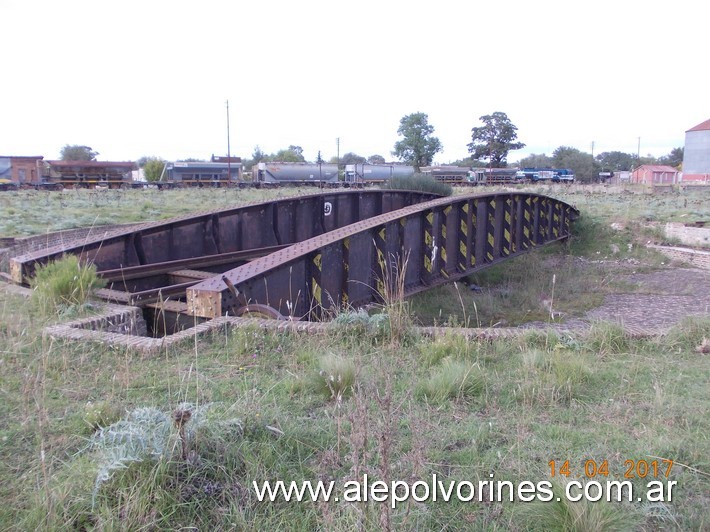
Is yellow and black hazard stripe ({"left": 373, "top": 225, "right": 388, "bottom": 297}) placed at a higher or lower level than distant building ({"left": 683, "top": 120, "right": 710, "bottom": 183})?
lower

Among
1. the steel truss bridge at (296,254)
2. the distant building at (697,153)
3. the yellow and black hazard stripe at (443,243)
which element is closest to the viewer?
the steel truss bridge at (296,254)

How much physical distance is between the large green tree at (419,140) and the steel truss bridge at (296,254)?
328ft

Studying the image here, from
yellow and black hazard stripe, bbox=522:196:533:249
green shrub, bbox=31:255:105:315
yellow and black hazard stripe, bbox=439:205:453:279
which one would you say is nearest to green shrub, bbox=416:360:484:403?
green shrub, bbox=31:255:105:315

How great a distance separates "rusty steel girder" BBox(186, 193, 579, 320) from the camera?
636cm

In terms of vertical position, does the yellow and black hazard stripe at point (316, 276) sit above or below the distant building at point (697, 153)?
below

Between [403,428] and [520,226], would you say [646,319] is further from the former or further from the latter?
[403,428]

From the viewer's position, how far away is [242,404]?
3680 millimetres

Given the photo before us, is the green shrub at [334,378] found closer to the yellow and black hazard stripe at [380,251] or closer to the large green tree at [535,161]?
the yellow and black hazard stripe at [380,251]

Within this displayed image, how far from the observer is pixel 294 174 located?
70.4 metres

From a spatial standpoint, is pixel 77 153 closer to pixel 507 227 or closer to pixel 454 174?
pixel 454 174

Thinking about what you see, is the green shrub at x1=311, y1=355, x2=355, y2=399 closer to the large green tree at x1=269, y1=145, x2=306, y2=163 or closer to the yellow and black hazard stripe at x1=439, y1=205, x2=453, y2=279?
the yellow and black hazard stripe at x1=439, y1=205, x2=453, y2=279

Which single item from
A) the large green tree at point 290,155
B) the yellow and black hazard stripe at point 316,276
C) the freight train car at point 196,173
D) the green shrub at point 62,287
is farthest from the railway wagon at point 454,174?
the green shrub at point 62,287

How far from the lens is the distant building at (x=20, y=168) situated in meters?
72.3

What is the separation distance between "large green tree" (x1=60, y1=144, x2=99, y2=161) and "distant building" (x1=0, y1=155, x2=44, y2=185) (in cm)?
4154
